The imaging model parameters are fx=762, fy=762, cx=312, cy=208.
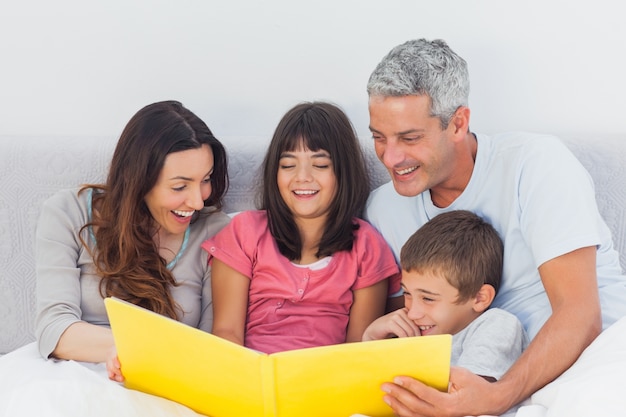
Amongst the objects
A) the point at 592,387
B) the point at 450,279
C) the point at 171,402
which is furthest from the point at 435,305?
the point at 171,402

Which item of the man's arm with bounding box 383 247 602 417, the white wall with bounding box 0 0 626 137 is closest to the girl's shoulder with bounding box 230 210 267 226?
the white wall with bounding box 0 0 626 137

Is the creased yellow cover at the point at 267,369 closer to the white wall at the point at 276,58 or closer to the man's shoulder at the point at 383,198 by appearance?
the man's shoulder at the point at 383,198

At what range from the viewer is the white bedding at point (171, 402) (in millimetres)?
1222

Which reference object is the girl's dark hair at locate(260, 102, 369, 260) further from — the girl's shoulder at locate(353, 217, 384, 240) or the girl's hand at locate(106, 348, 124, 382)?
the girl's hand at locate(106, 348, 124, 382)

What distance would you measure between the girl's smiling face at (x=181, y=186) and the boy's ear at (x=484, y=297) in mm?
664

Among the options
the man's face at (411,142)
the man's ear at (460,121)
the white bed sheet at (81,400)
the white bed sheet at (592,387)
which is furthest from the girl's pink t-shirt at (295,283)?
the white bed sheet at (592,387)

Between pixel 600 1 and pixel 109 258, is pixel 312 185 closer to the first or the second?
pixel 109 258

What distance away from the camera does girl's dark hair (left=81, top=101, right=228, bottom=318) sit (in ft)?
5.79

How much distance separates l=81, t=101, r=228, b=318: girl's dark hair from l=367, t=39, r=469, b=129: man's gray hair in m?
0.45

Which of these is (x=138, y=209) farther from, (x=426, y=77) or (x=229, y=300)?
(x=426, y=77)

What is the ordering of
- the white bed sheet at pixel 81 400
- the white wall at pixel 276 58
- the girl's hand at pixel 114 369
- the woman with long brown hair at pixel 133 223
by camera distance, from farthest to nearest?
the white wall at pixel 276 58, the woman with long brown hair at pixel 133 223, the girl's hand at pixel 114 369, the white bed sheet at pixel 81 400

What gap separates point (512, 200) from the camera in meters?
1.68

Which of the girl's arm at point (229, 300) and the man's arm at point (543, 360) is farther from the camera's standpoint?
the girl's arm at point (229, 300)

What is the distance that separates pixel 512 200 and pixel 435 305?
0.29 metres
